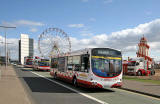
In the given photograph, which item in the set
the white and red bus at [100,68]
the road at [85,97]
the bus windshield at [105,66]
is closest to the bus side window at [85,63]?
the white and red bus at [100,68]

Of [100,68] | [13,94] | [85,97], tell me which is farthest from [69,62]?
[13,94]

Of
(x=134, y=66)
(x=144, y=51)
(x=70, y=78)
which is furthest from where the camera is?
(x=144, y=51)

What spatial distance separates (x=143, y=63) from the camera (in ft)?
113

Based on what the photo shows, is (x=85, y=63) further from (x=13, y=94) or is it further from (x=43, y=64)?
(x=43, y=64)

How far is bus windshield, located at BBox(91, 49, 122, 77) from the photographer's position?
1236cm

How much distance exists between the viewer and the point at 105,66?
12.5 m

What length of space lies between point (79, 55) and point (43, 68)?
84.1 ft

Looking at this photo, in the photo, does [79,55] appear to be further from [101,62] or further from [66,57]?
[66,57]

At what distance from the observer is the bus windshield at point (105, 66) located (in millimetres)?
12360

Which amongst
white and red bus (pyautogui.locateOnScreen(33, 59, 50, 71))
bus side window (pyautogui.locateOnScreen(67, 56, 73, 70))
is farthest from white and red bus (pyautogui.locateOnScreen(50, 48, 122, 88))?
white and red bus (pyautogui.locateOnScreen(33, 59, 50, 71))

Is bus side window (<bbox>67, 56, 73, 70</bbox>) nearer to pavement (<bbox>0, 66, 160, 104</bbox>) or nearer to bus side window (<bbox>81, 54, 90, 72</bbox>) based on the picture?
bus side window (<bbox>81, 54, 90, 72</bbox>)

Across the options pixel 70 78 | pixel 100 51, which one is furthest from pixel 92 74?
pixel 70 78

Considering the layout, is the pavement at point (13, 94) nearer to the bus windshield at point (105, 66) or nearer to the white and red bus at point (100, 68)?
the white and red bus at point (100, 68)

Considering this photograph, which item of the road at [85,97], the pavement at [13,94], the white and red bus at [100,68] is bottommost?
the road at [85,97]
